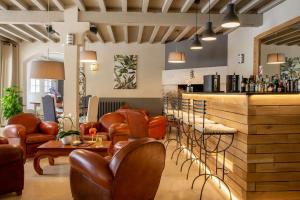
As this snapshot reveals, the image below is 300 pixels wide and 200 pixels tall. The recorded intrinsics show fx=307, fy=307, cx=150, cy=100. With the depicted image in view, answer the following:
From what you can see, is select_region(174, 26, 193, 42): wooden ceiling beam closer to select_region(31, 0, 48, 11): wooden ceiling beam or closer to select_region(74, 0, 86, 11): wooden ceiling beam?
select_region(74, 0, 86, 11): wooden ceiling beam

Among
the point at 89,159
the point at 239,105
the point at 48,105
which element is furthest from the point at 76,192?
the point at 48,105

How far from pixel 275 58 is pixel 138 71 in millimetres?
5430

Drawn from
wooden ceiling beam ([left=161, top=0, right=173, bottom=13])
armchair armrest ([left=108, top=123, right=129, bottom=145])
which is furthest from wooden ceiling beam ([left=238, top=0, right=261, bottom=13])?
armchair armrest ([left=108, top=123, right=129, bottom=145])

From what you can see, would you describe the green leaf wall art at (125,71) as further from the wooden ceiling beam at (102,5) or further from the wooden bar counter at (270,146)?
the wooden bar counter at (270,146)

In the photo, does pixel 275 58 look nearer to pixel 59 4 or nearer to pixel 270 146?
pixel 270 146

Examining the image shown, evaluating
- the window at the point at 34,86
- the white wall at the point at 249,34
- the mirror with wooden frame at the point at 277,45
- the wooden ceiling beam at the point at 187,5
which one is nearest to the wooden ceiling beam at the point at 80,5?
the wooden ceiling beam at the point at 187,5

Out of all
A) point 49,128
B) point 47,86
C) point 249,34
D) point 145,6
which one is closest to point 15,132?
point 49,128

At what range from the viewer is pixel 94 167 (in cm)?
293

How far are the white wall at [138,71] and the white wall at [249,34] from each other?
302 cm

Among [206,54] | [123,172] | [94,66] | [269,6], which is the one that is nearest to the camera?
[123,172]

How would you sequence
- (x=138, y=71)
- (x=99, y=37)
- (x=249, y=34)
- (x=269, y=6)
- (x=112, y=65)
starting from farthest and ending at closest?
(x=138, y=71) < (x=112, y=65) < (x=99, y=37) < (x=249, y=34) < (x=269, y=6)

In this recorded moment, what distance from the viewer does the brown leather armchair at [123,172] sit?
111 inches

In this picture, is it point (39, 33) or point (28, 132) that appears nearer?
point (28, 132)

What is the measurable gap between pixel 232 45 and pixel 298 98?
504cm
